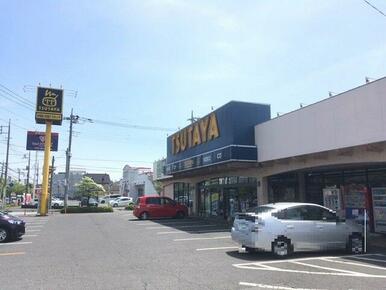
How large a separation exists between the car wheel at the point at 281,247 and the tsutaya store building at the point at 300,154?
5059 millimetres

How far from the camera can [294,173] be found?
909 inches

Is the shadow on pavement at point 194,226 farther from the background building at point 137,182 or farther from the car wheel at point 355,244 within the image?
the background building at point 137,182

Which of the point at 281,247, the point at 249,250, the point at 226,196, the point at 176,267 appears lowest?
the point at 176,267

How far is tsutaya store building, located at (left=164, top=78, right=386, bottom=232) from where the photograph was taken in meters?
16.0

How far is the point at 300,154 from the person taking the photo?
62.3ft

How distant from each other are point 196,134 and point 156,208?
20.5 feet

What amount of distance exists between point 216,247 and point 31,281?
705cm

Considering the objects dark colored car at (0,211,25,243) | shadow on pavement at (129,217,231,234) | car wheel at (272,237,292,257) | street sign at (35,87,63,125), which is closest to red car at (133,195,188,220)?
shadow on pavement at (129,217,231,234)

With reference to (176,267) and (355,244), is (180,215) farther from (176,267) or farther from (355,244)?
(176,267)

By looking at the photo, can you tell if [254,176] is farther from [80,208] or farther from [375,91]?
[80,208]

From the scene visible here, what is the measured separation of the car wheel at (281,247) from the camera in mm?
12633

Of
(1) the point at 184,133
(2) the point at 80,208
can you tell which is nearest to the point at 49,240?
(1) the point at 184,133

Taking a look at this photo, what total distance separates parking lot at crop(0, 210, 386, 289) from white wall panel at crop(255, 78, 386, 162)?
14.3ft

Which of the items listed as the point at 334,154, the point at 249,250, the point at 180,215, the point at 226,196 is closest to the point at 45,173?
the point at 180,215
